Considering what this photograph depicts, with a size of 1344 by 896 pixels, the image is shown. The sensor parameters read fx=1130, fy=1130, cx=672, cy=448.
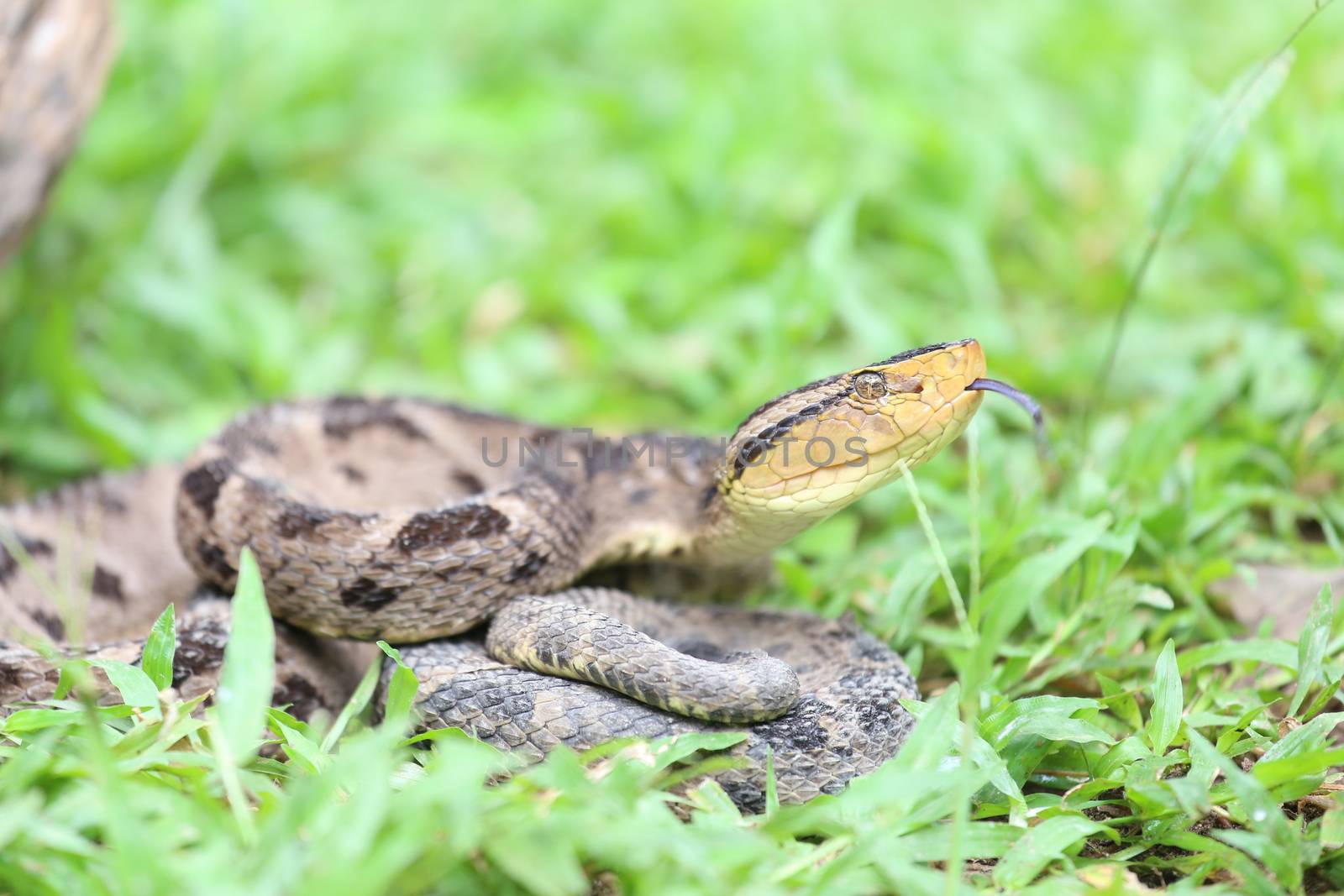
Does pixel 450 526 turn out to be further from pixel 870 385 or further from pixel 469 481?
pixel 870 385

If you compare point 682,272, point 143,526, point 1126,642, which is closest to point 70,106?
point 143,526

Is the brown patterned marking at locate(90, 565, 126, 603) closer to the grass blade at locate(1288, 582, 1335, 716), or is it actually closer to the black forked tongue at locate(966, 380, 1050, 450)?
the black forked tongue at locate(966, 380, 1050, 450)

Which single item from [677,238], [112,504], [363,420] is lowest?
[112,504]

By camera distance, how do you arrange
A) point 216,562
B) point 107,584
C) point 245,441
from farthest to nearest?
point 107,584, point 245,441, point 216,562

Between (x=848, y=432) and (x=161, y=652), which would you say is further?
(x=848, y=432)

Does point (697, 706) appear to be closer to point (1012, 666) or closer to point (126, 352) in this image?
point (1012, 666)

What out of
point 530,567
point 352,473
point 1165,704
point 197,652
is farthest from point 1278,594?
point 197,652

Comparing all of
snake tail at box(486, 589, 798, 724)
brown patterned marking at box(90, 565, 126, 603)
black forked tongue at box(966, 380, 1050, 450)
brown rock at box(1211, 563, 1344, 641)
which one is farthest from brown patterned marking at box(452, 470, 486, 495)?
brown rock at box(1211, 563, 1344, 641)
